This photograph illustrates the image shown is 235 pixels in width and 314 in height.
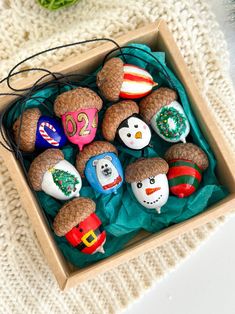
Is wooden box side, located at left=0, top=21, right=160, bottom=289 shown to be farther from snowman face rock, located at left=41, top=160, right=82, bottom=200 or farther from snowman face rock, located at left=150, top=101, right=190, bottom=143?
snowman face rock, located at left=150, top=101, right=190, bottom=143

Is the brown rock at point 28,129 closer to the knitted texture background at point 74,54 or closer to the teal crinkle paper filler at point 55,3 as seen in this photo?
the knitted texture background at point 74,54

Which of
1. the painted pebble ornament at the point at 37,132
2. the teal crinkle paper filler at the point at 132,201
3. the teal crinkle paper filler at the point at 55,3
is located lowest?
the teal crinkle paper filler at the point at 132,201

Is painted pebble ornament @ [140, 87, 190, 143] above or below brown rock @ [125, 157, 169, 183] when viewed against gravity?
above

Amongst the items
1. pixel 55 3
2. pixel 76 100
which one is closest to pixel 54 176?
pixel 76 100

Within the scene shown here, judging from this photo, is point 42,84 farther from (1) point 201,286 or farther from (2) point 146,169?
(1) point 201,286

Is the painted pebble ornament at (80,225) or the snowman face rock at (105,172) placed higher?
the snowman face rock at (105,172)

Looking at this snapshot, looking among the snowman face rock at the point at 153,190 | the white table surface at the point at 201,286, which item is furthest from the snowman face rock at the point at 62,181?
the white table surface at the point at 201,286

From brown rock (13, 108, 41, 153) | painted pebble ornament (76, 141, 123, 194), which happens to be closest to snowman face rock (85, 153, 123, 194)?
painted pebble ornament (76, 141, 123, 194)

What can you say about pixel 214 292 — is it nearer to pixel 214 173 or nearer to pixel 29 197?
pixel 214 173
